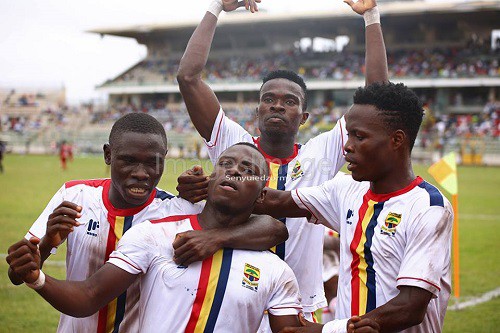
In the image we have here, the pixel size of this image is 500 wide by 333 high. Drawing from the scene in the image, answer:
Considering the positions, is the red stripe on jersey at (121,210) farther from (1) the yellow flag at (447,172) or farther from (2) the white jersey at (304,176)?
(1) the yellow flag at (447,172)

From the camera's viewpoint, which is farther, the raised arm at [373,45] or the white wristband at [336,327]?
the raised arm at [373,45]

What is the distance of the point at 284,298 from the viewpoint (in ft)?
10.8

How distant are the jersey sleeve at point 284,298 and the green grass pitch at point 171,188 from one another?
4098 mm

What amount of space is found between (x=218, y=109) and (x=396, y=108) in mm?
1626

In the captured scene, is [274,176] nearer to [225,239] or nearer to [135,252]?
[225,239]

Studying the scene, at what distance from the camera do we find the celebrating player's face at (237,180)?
336 centimetres

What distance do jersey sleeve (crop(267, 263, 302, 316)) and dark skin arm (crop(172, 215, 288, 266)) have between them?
0.23 metres

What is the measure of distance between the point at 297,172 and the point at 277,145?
10.6 inches

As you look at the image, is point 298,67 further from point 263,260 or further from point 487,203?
point 263,260

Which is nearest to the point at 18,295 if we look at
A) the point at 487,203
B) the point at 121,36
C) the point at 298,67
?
the point at 487,203

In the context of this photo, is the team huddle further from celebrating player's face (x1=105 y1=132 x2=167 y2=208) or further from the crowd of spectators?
the crowd of spectators

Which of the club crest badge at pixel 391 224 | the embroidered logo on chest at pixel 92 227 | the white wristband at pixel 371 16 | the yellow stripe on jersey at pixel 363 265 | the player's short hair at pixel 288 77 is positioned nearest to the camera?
the club crest badge at pixel 391 224

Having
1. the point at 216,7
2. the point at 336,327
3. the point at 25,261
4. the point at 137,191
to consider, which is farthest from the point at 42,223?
the point at 216,7

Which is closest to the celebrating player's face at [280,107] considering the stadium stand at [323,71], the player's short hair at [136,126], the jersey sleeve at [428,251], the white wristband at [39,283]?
the player's short hair at [136,126]
